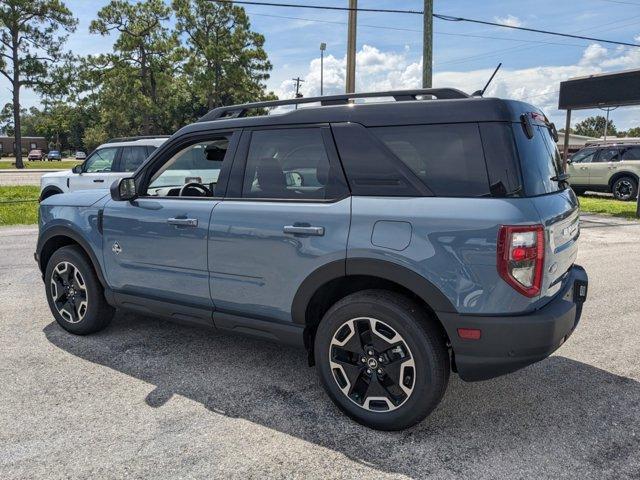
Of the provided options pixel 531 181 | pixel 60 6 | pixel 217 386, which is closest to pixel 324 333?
pixel 217 386

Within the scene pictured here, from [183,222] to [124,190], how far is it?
0.73 m

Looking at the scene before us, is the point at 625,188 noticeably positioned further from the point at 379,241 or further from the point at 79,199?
the point at 79,199

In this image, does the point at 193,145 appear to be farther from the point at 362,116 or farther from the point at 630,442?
the point at 630,442

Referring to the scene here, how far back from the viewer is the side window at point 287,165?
331 centimetres

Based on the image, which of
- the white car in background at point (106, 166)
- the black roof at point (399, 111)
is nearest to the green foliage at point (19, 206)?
the white car in background at point (106, 166)

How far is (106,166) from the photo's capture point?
1134 cm

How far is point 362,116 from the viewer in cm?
317

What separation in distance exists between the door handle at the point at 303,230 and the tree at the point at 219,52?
3695 centimetres

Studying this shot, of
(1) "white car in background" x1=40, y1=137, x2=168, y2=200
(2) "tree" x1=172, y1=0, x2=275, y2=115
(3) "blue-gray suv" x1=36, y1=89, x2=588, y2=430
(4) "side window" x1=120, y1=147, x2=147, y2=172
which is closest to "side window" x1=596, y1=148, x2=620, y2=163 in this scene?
(1) "white car in background" x1=40, y1=137, x2=168, y2=200

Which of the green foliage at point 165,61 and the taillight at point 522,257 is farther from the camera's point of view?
the green foliage at point 165,61

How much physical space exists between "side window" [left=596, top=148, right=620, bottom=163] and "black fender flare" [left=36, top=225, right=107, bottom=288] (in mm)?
17349

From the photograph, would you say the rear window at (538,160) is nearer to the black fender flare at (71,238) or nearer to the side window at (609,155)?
the black fender flare at (71,238)

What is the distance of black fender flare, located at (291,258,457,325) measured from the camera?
111 inches

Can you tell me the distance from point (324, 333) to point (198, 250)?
110 centimetres
